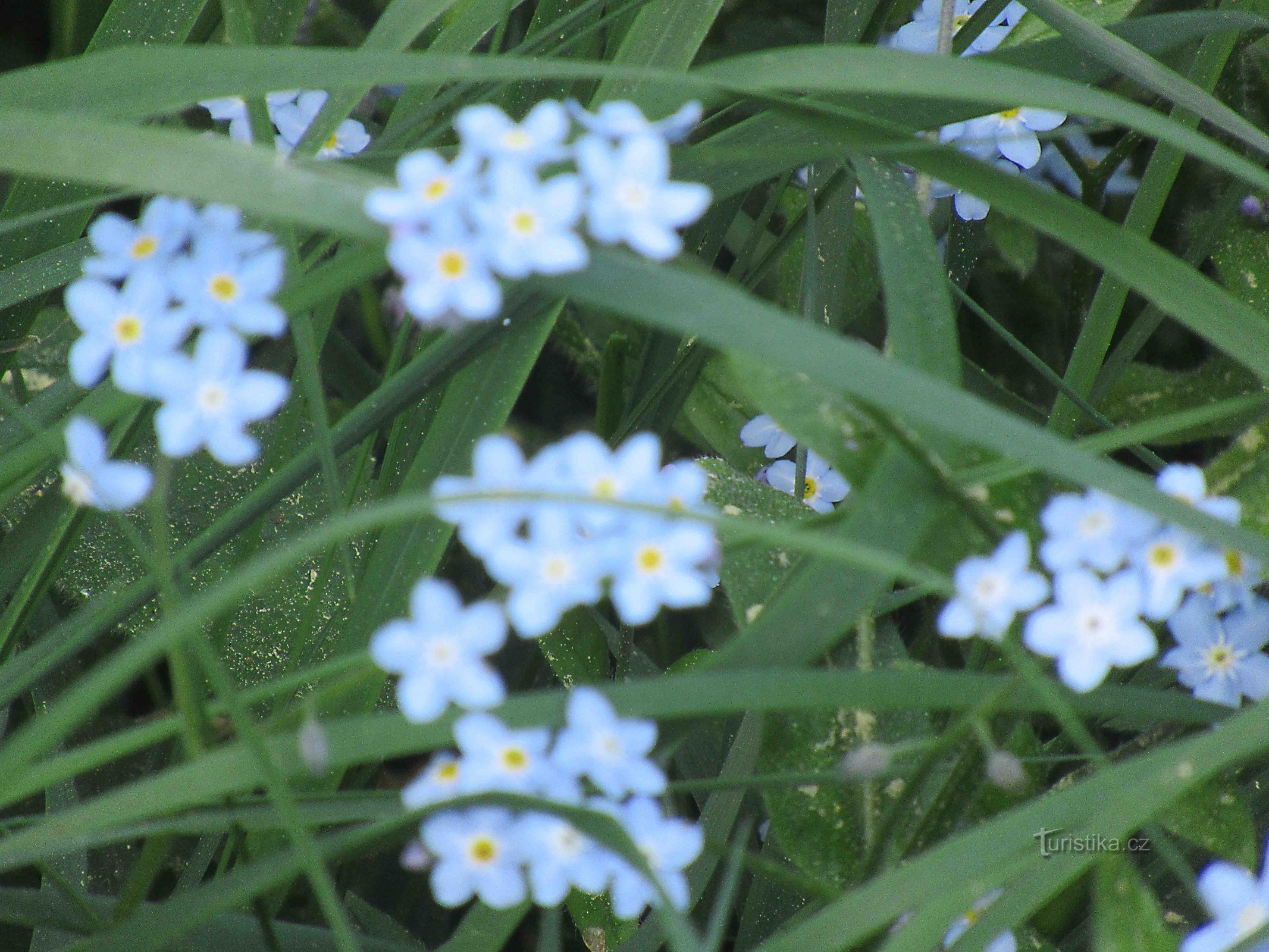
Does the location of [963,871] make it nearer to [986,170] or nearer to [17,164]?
[986,170]

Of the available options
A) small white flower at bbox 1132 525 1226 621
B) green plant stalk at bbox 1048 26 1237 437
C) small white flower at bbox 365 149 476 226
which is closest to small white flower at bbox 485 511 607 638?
small white flower at bbox 365 149 476 226

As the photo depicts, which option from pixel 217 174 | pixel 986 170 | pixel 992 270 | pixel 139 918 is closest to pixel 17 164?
pixel 217 174

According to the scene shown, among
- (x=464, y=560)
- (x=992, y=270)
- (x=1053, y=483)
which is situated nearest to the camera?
(x=1053, y=483)

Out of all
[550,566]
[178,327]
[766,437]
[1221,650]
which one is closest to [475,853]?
[550,566]

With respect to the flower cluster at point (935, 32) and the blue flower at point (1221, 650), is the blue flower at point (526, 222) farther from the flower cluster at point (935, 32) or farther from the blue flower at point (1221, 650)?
the flower cluster at point (935, 32)

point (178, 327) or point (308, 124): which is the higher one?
point (178, 327)

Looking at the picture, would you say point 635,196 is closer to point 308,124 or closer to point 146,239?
point 146,239
